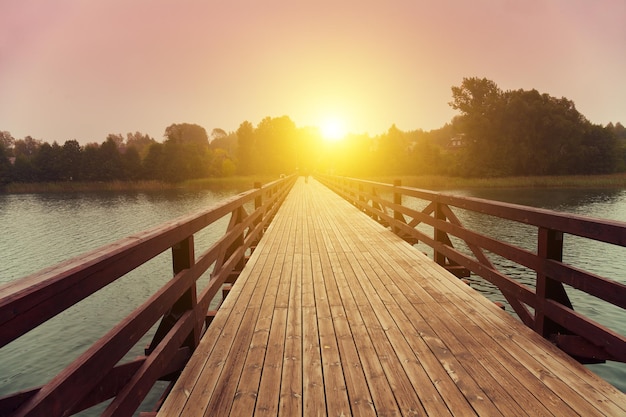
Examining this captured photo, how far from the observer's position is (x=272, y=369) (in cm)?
272

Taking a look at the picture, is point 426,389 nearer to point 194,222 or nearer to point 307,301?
point 307,301

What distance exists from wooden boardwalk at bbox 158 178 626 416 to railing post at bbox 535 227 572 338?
0.46 feet

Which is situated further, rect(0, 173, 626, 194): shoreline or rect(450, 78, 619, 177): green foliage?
rect(450, 78, 619, 177): green foliage

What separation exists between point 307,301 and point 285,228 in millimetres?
5605

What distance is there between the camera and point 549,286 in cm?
314

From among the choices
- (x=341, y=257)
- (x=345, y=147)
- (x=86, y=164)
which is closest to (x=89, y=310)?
(x=341, y=257)

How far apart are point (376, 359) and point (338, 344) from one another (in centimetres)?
39

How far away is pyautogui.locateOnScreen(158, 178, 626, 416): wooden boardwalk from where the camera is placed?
2.27m

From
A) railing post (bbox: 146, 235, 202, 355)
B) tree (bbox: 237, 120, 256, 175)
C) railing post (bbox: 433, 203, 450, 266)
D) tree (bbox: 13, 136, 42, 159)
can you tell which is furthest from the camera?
tree (bbox: 13, 136, 42, 159)

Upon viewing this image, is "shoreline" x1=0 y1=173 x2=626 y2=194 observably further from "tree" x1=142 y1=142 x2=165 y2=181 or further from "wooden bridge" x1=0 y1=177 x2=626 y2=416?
"wooden bridge" x1=0 y1=177 x2=626 y2=416

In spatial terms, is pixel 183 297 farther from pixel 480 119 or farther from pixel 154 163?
pixel 154 163

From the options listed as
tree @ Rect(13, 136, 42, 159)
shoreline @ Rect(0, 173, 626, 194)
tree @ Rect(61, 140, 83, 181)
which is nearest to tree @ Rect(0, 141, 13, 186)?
shoreline @ Rect(0, 173, 626, 194)

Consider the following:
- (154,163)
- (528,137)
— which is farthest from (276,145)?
(528,137)

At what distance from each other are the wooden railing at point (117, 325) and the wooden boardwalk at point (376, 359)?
25 centimetres
